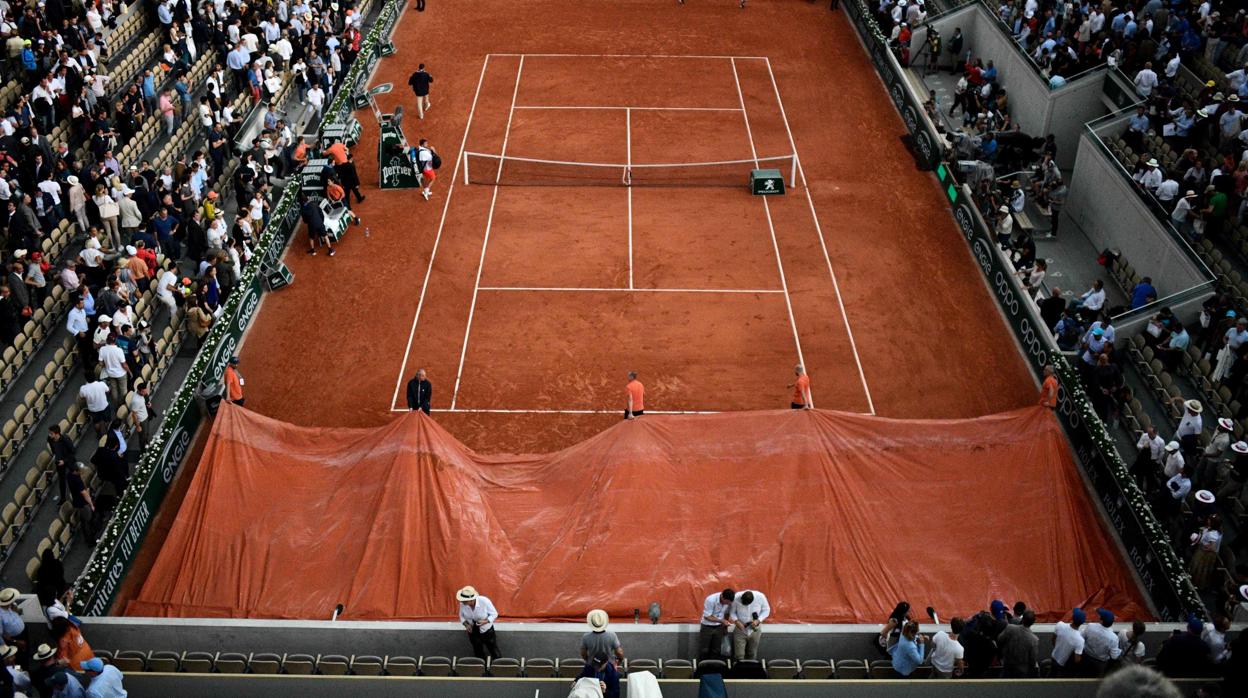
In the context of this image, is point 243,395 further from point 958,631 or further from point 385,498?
point 958,631

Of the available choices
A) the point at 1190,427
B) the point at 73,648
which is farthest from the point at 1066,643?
the point at 73,648

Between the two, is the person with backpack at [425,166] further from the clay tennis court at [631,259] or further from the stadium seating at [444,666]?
the stadium seating at [444,666]

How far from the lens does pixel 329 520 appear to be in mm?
16953

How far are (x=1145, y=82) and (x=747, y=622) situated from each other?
20.6 m

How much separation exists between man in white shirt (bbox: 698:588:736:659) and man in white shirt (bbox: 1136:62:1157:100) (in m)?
20.4

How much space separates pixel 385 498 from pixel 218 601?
2637 millimetres

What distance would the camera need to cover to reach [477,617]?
47.0 feet

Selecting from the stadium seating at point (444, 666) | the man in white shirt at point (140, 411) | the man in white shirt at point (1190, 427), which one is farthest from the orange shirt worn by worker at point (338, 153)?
the man in white shirt at point (1190, 427)

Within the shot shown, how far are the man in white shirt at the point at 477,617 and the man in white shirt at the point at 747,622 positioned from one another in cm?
298

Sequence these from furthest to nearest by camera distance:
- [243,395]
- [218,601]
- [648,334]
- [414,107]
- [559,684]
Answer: [414,107] < [648,334] < [243,395] < [218,601] < [559,684]

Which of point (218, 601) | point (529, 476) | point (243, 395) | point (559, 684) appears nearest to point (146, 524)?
point (218, 601)

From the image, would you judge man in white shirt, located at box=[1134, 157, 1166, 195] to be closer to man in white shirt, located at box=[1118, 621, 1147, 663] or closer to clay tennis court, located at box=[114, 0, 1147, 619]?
clay tennis court, located at box=[114, 0, 1147, 619]

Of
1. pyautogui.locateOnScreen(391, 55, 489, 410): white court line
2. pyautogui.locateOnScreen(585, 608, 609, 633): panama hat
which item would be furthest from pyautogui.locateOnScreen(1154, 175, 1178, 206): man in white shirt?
pyautogui.locateOnScreen(585, 608, 609, 633): panama hat

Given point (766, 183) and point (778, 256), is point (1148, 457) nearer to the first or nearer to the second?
point (778, 256)
